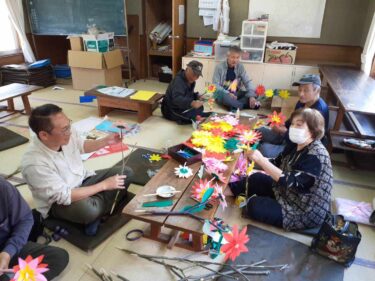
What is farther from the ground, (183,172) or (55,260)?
(183,172)

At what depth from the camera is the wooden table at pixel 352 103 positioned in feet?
9.07

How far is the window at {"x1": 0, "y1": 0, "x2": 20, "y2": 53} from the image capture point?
18.2 feet

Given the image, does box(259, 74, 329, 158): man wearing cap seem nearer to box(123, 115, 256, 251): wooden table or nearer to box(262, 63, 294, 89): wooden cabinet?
box(123, 115, 256, 251): wooden table

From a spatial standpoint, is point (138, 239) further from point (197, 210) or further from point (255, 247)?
point (255, 247)

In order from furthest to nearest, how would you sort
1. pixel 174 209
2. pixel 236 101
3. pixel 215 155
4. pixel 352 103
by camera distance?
pixel 236 101 < pixel 352 103 < pixel 215 155 < pixel 174 209

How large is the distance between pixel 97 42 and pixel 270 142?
3.53m

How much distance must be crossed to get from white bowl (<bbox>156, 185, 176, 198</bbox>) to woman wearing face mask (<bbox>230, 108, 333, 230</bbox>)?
0.59 meters

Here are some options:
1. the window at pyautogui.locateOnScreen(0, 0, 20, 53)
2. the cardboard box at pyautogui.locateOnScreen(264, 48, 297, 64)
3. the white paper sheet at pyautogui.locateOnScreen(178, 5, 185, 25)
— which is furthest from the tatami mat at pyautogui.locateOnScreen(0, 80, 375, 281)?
the white paper sheet at pyautogui.locateOnScreen(178, 5, 185, 25)

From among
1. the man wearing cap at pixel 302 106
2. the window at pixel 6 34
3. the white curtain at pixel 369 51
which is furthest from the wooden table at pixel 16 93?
the white curtain at pixel 369 51

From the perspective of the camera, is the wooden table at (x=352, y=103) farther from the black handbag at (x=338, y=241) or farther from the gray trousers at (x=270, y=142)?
the black handbag at (x=338, y=241)

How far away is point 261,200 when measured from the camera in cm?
216

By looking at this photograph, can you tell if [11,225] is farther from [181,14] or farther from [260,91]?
[181,14]

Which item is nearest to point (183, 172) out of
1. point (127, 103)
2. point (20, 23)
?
point (127, 103)

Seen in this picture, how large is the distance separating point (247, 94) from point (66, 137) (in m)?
3.30
